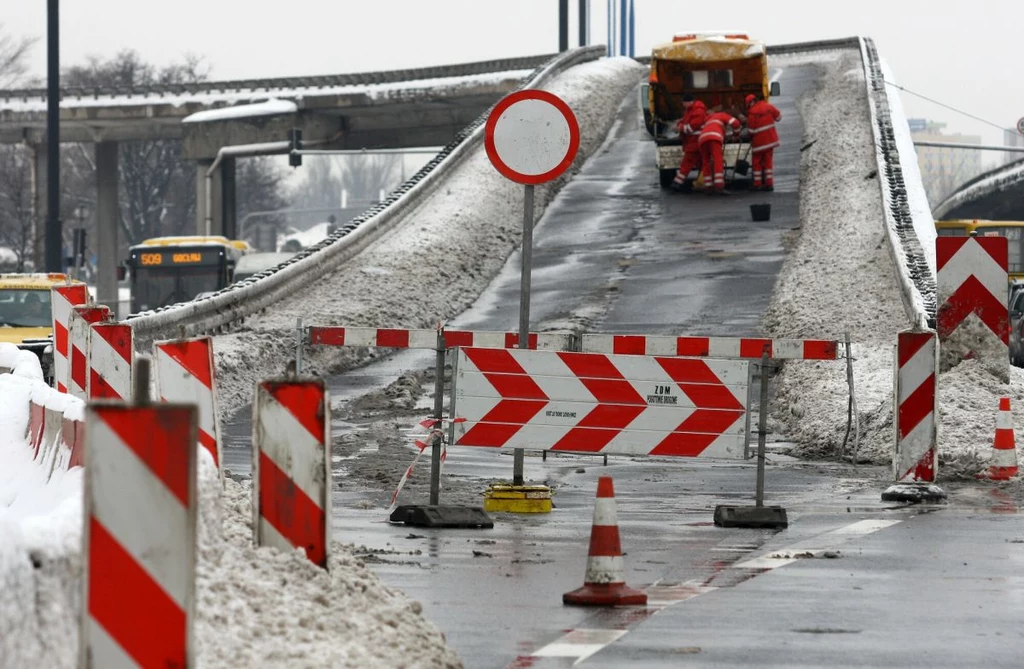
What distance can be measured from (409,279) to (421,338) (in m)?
15.8

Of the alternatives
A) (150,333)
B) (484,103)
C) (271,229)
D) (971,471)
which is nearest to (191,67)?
(271,229)

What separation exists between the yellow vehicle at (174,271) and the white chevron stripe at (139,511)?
3865 cm

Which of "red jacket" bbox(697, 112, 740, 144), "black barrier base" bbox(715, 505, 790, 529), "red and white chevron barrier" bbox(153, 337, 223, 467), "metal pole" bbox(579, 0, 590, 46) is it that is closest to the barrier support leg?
"black barrier base" bbox(715, 505, 790, 529)

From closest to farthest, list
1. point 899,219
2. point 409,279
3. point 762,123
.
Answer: point 409,279, point 899,219, point 762,123

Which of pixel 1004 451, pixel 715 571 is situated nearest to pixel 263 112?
pixel 1004 451

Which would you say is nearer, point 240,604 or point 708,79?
point 240,604

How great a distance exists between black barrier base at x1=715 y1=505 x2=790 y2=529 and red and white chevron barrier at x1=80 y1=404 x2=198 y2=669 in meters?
6.69

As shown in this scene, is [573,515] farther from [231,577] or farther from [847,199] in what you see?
[847,199]

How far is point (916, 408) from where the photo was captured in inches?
506

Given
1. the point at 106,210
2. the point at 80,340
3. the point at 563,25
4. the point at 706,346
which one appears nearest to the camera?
the point at 706,346

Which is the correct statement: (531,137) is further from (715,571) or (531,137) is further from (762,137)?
(762,137)

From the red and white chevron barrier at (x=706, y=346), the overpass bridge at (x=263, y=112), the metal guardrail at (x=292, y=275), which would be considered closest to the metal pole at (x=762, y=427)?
the red and white chevron barrier at (x=706, y=346)

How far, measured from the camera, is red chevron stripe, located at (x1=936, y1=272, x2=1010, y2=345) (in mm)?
15016

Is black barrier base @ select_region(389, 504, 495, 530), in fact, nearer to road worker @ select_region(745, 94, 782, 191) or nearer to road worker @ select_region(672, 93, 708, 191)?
road worker @ select_region(672, 93, 708, 191)
